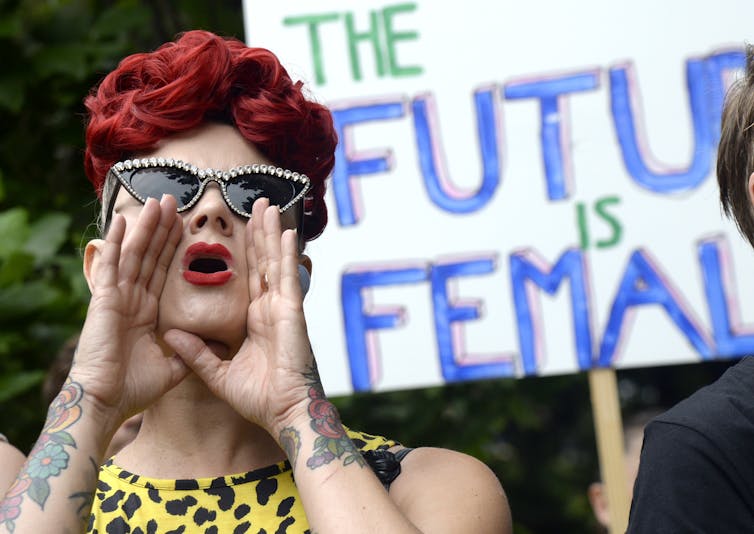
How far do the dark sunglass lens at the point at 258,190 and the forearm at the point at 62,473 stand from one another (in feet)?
1.29

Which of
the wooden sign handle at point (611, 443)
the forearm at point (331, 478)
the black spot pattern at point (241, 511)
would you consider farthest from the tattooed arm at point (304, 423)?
the wooden sign handle at point (611, 443)

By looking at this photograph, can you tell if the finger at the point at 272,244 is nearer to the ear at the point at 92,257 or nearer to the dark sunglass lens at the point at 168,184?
the dark sunglass lens at the point at 168,184

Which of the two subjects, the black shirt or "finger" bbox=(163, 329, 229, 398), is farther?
"finger" bbox=(163, 329, 229, 398)

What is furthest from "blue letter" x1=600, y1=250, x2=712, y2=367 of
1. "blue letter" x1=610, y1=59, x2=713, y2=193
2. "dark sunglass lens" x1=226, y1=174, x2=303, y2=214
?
"dark sunglass lens" x1=226, y1=174, x2=303, y2=214

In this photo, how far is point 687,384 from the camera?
5.52 meters

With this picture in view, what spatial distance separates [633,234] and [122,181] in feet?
4.85

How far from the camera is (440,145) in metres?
3.04

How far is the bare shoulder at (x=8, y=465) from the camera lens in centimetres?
182

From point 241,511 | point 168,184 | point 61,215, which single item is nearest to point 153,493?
point 241,511

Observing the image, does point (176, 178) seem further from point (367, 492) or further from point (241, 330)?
point (367, 492)

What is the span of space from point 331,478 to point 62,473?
40 cm

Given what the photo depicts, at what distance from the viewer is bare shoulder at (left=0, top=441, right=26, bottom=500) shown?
182 cm

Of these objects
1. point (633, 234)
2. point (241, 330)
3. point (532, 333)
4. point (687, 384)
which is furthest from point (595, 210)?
point (687, 384)

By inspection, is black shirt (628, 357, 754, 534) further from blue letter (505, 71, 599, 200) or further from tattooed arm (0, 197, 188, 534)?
blue letter (505, 71, 599, 200)
